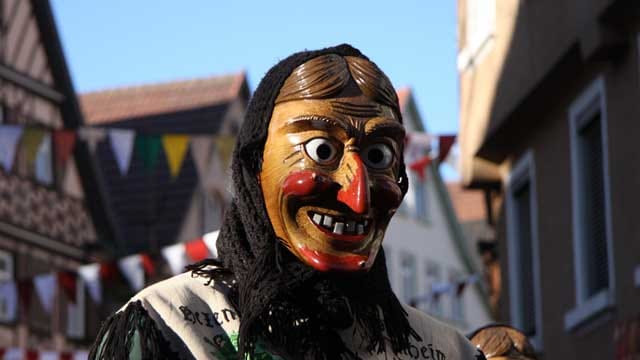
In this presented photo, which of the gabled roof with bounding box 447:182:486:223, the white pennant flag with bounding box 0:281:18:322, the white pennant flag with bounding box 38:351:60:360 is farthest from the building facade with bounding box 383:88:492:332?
the white pennant flag with bounding box 38:351:60:360

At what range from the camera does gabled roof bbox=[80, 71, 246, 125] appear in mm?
42188

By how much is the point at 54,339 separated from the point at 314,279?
31.3 metres

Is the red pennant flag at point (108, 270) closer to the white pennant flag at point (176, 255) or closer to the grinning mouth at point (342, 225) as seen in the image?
the white pennant flag at point (176, 255)

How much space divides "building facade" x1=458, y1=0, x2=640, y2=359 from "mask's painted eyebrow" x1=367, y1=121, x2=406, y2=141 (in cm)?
992

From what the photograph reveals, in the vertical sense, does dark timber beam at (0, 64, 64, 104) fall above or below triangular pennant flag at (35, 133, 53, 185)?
above

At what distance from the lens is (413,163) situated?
71.6ft

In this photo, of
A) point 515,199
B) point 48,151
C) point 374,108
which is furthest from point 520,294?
point 48,151

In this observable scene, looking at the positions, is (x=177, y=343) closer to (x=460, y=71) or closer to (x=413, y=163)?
(x=460, y=71)

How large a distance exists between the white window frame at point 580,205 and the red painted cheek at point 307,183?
11.1m

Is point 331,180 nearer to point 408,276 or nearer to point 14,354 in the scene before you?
point 14,354

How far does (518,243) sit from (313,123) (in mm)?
15257

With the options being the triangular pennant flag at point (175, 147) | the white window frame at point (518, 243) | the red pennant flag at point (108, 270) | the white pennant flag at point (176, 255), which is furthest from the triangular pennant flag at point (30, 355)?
the white window frame at point (518, 243)

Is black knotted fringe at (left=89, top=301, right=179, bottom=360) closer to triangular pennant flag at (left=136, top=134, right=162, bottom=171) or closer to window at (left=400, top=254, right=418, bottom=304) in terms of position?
triangular pennant flag at (left=136, top=134, right=162, bottom=171)

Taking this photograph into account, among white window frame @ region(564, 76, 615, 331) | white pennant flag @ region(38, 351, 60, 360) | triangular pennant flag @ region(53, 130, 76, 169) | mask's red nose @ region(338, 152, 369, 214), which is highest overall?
mask's red nose @ region(338, 152, 369, 214)
